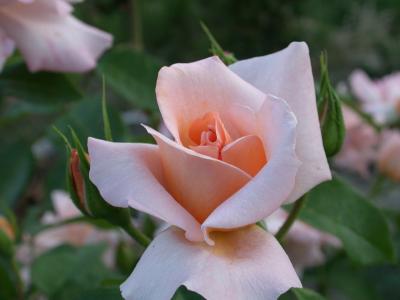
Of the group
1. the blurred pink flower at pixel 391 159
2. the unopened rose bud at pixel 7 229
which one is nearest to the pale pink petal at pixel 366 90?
the blurred pink flower at pixel 391 159

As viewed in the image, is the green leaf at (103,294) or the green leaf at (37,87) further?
the green leaf at (37,87)

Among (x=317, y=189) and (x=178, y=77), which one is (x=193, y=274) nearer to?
(x=178, y=77)

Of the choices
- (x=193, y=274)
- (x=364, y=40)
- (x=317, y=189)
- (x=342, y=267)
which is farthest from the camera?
(x=364, y=40)

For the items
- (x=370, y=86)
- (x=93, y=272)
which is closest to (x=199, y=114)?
(x=93, y=272)

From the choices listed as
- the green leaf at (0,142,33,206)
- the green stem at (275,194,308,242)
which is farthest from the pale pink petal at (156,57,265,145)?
the green leaf at (0,142,33,206)

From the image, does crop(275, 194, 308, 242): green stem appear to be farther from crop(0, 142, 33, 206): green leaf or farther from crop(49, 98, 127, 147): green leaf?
crop(0, 142, 33, 206): green leaf

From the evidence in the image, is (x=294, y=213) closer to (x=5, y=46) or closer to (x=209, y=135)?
(x=209, y=135)

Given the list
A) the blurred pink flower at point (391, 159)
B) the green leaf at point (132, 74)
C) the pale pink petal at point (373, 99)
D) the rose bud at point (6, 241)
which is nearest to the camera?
the rose bud at point (6, 241)

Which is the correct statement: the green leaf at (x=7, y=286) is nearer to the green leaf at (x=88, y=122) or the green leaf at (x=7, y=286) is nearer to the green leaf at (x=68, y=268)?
the green leaf at (x=68, y=268)
